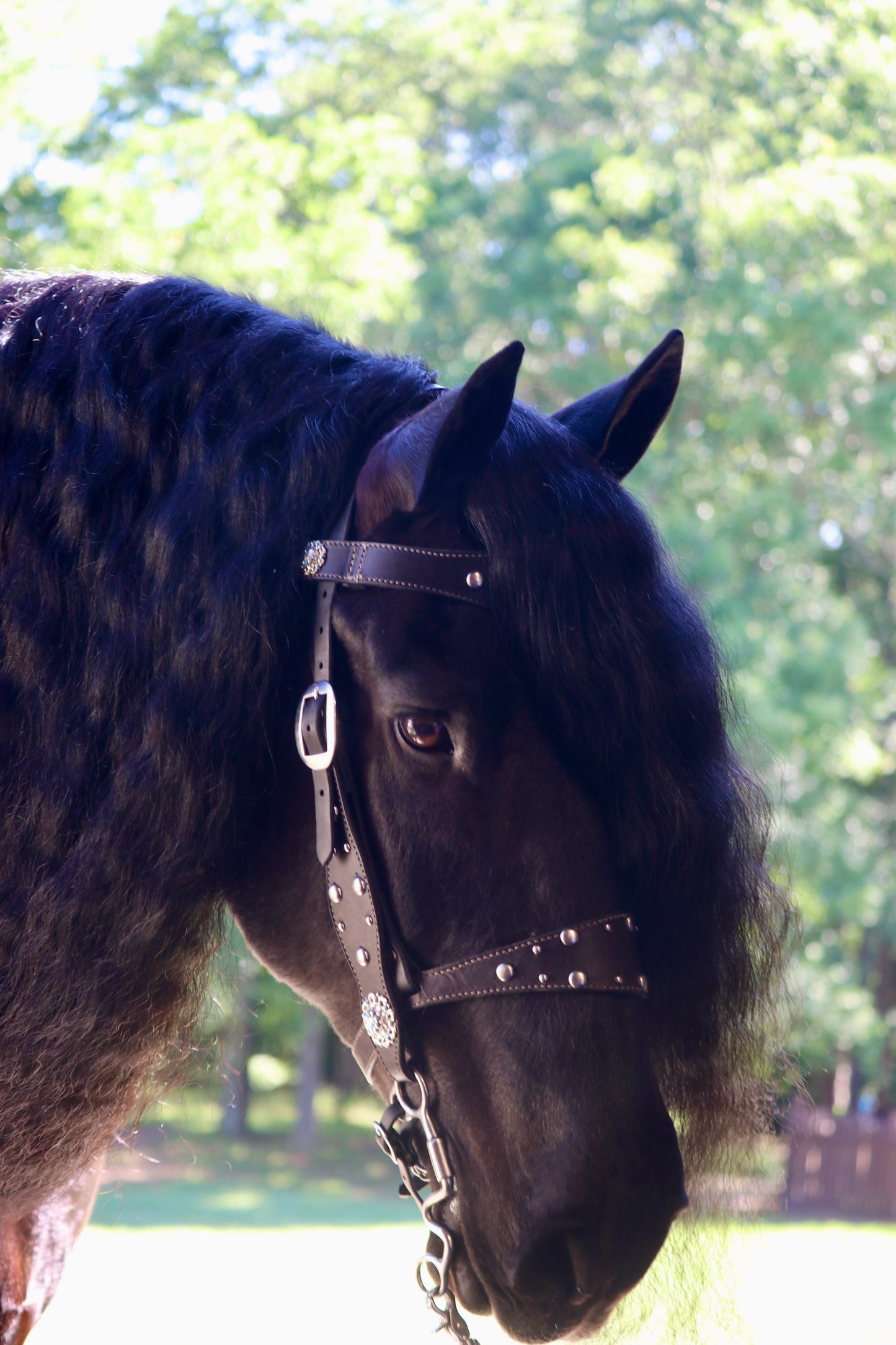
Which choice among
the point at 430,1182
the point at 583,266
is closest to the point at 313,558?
the point at 430,1182

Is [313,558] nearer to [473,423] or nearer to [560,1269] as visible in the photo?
[473,423]

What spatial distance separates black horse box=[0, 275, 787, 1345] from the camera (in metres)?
1.27

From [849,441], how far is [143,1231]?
1070cm

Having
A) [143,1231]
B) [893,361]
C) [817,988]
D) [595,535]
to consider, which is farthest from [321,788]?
[817,988]

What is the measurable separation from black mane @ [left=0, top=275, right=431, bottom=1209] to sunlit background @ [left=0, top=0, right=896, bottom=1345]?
3.75 meters

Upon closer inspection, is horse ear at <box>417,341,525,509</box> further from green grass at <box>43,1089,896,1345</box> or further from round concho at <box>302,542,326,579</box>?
green grass at <box>43,1089,896,1345</box>

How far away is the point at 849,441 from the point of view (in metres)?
11.4

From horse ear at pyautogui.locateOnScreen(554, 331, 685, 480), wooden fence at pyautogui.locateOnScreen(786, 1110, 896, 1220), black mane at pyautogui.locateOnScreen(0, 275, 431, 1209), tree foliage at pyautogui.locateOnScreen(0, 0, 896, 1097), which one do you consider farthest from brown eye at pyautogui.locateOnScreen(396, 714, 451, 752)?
wooden fence at pyautogui.locateOnScreen(786, 1110, 896, 1220)

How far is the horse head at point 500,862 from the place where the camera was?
122cm

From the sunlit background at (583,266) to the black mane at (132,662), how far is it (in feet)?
12.3

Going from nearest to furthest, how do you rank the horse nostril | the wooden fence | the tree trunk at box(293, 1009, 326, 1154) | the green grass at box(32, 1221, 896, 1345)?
the horse nostril, the green grass at box(32, 1221, 896, 1345), the wooden fence, the tree trunk at box(293, 1009, 326, 1154)

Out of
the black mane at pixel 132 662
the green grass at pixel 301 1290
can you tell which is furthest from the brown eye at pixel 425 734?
the green grass at pixel 301 1290

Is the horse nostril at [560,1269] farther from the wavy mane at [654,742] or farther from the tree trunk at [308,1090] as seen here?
the tree trunk at [308,1090]

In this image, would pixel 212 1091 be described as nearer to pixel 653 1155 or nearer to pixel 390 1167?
pixel 653 1155
